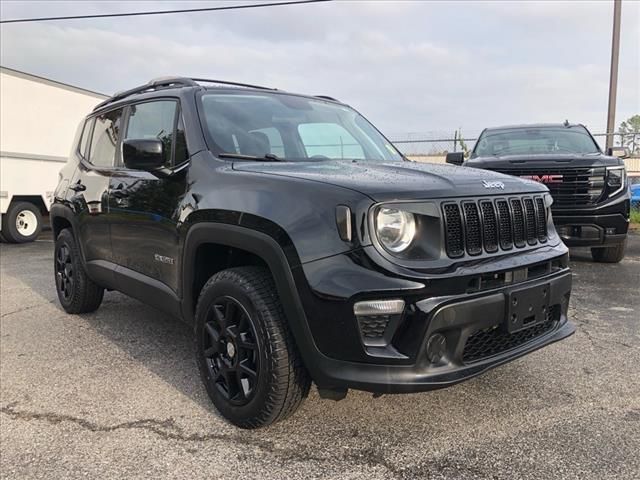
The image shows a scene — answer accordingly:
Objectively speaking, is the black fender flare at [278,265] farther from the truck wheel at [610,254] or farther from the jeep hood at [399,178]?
the truck wheel at [610,254]

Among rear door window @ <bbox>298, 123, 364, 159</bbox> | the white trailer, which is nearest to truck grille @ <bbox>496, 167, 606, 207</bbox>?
rear door window @ <bbox>298, 123, 364, 159</bbox>

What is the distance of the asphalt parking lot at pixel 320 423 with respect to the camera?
2.51 meters

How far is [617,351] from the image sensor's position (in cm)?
393

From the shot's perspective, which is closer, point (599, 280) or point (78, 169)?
point (78, 169)

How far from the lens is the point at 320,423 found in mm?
2912

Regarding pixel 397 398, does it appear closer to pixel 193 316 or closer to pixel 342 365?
pixel 342 365

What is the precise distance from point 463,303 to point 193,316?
165 centimetres

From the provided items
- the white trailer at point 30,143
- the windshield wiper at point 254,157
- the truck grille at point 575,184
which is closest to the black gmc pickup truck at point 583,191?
the truck grille at point 575,184

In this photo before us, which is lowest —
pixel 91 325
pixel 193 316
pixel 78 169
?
pixel 91 325

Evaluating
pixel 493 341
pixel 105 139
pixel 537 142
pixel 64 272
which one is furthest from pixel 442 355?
pixel 537 142

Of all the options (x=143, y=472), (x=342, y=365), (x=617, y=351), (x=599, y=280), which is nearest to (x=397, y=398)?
(x=342, y=365)

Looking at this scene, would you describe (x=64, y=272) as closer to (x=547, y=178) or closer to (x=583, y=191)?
(x=547, y=178)

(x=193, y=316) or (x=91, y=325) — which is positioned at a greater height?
(x=193, y=316)

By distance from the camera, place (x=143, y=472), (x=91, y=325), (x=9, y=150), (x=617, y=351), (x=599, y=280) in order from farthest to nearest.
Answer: (x=9, y=150) < (x=599, y=280) < (x=91, y=325) < (x=617, y=351) < (x=143, y=472)
